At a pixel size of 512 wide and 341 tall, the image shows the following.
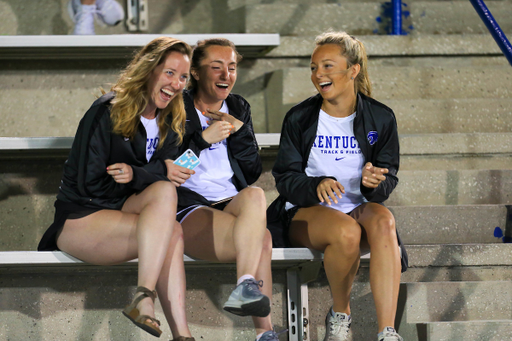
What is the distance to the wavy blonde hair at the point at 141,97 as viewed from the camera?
6.05 feet

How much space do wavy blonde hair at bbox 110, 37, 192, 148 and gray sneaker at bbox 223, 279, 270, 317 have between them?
1.83 feet

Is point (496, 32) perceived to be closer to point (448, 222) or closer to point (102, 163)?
point (448, 222)

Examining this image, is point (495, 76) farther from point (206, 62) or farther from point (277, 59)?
point (206, 62)

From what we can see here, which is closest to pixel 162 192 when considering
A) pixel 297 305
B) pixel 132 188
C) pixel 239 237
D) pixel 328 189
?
pixel 132 188

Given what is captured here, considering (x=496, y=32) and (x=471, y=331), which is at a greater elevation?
(x=496, y=32)

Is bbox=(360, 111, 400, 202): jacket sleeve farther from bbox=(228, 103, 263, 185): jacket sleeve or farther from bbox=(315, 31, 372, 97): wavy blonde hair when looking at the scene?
bbox=(228, 103, 263, 185): jacket sleeve

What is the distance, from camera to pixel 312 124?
2.04 metres

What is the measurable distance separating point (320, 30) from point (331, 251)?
58.5 inches

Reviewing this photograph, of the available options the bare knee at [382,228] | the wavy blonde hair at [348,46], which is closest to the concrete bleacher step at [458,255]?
the bare knee at [382,228]

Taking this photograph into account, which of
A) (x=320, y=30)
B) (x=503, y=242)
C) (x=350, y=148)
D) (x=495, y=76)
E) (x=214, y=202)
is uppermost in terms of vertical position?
(x=320, y=30)

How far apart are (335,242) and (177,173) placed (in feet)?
1.70

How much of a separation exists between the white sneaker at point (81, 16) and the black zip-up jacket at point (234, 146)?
82 cm

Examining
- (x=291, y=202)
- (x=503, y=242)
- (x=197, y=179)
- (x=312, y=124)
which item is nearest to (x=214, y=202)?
(x=197, y=179)

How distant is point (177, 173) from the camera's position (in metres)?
1.89
